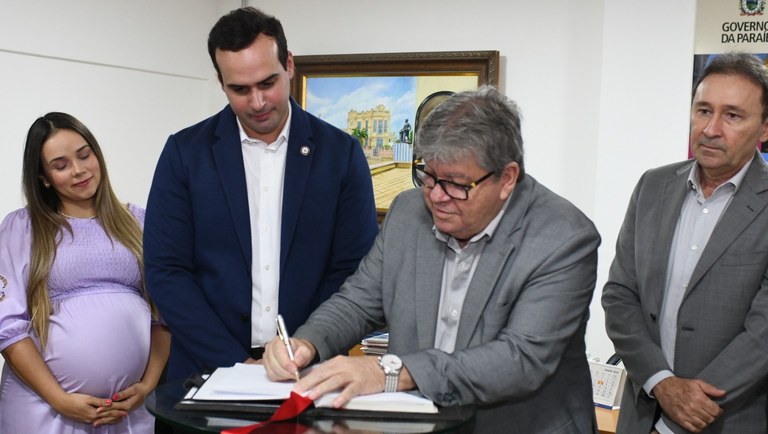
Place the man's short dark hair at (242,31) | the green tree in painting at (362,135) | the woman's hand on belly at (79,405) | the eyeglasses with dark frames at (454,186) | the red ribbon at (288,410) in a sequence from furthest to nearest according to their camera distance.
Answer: the green tree in painting at (362,135)
the woman's hand on belly at (79,405)
the man's short dark hair at (242,31)
the eyeglasses with dark frames at (454,186)
the red ribbon at (288,410)

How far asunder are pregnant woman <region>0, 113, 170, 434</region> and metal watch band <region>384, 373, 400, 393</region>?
1.39 meters

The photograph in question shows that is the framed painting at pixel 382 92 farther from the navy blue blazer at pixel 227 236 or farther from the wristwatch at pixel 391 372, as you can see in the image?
the wristwatch at pixel 391 372

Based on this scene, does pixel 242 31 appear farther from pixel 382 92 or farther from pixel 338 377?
pixel 382 92

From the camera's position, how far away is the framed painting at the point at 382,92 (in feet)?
13.9

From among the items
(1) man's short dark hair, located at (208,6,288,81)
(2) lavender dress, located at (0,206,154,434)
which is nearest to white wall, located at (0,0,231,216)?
(2) lavender dress, located at (0,206,154,434)

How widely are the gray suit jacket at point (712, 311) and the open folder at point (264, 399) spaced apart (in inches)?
37.6

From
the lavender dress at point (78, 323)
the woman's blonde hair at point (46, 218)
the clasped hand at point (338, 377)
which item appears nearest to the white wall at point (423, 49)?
the woman's blonde hair at point (46, 218)

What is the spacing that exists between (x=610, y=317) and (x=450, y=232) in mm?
800

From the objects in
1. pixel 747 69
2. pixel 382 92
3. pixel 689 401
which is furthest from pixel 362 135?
pixel 689 401

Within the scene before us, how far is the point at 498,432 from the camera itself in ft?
5.15

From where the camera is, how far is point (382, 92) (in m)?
4.36

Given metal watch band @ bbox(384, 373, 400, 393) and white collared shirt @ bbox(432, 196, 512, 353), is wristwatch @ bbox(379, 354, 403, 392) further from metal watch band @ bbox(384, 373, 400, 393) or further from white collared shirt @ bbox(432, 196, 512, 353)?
white collared shirt @ bbox(432, 196, 512, 353)

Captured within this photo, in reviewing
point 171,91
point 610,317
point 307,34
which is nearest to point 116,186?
point 171,91

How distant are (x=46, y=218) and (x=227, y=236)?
908mm
